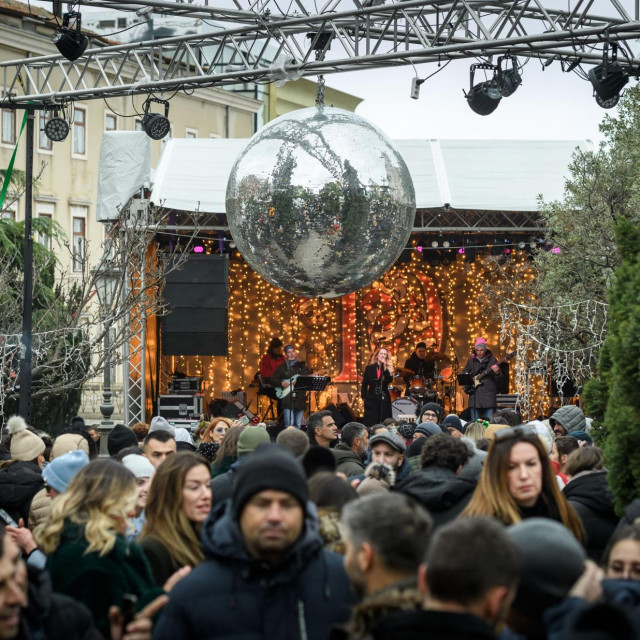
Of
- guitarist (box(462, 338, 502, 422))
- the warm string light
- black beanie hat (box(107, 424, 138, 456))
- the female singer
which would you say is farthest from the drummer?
black beanie hat (box(107, 424, 138, 456))

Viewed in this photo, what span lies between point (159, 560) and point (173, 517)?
0.21 metres

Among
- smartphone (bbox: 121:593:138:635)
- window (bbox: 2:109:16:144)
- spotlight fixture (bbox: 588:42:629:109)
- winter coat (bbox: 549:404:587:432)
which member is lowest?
smartphone (bbox: 121:593:138:635)

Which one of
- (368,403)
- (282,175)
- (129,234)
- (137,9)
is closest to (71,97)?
(137,9)

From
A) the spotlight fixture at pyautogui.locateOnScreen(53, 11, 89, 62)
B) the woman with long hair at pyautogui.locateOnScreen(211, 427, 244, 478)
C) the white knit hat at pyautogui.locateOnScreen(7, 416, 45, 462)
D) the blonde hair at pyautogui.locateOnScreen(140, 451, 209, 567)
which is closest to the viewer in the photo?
the blonde hair at pyautogui.locateOnScreen(140, 451, 209, 567)

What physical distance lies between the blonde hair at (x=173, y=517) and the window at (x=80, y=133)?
30557mm

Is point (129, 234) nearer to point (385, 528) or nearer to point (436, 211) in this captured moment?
point (436, 211)

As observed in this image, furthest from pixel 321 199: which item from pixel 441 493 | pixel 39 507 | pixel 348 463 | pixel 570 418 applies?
pixel 441 493

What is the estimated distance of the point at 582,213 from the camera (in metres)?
16.2

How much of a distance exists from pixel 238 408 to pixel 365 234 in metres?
11.9

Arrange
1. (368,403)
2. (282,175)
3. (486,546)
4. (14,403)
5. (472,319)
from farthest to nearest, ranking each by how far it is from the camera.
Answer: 1. (472,319)
2. (14,403)
3. (368,403)
4. (282,175)
5. (486,546)

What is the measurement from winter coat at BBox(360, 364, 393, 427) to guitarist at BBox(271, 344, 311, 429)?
1337 millimetres

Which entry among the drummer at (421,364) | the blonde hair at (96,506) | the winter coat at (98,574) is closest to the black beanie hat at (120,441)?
the blonde hair at (96,506)

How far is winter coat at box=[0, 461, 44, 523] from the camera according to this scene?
21.6ft

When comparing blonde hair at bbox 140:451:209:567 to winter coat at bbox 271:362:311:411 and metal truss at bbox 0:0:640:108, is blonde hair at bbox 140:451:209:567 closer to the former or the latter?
metal truss at bbox 0:0:640:108
